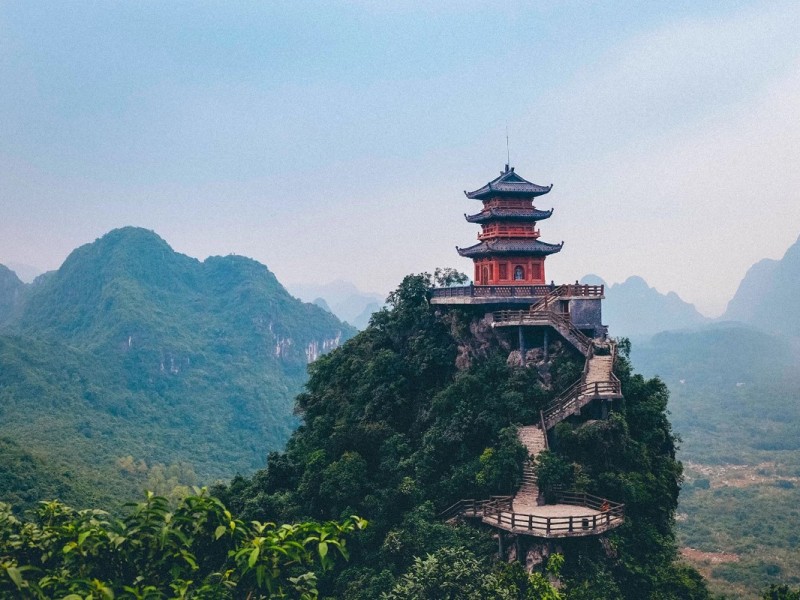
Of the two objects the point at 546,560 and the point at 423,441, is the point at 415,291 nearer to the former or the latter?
the point at 423,441

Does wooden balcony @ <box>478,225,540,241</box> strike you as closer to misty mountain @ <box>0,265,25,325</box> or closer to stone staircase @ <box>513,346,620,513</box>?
stone staircase @ <box>513,346,620,513</box>

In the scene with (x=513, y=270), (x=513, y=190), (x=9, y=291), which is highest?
(x=9, y=291)

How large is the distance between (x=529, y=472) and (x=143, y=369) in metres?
86.3

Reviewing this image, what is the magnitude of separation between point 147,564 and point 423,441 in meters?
16.5

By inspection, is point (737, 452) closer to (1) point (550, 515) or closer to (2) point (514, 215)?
(2) point (514, 215)

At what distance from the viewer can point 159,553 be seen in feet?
25.7

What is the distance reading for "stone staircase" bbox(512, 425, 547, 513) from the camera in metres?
20.5

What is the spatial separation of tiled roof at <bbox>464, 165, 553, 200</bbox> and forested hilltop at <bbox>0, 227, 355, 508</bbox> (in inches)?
1162

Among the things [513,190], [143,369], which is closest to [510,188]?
[513,190]

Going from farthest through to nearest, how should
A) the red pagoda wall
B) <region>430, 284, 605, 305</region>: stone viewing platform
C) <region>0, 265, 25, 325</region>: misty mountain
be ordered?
<region>0, 265, 25, 325</region>: misty mountain < the red pagoda wall < <region>430, 284, 605, 305</region>: stone viewing platform

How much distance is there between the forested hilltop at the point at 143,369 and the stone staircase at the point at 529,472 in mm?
29702

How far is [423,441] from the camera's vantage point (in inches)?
936

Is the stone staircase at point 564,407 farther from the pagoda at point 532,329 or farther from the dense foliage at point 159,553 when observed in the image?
the dense foliage at point 159,553

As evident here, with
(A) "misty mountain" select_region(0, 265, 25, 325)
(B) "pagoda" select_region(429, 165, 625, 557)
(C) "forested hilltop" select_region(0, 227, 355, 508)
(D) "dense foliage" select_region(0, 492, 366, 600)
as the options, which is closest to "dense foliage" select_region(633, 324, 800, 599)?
(B) "pagoda" select_region(429, 165, 625, 557)
